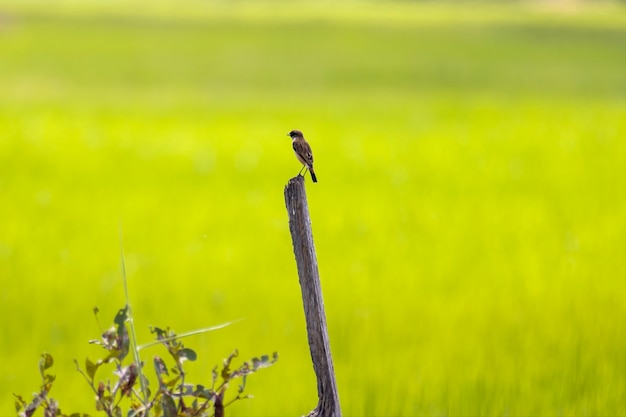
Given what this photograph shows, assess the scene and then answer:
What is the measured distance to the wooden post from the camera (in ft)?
13.1

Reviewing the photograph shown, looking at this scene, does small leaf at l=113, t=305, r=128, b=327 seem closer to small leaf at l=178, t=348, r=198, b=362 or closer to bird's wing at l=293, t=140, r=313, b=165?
small leaf at l=178, t=348, r=198, b=362

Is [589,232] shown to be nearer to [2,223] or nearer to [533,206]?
[533,206]

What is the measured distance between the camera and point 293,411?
5.84 m

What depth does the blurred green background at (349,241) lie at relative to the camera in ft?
21.7

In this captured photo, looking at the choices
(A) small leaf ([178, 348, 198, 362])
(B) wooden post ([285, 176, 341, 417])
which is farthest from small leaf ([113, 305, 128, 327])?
(B) wooden post ([285, 176, 341, 417])

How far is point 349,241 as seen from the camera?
1023 centimetres

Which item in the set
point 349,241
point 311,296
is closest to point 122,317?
point 311,296

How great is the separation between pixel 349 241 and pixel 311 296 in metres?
6.25

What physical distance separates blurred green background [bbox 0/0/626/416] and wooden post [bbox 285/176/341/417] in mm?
610

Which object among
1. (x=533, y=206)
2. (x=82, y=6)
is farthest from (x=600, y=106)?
(x=82, y=6)

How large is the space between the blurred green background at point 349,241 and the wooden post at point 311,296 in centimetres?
61

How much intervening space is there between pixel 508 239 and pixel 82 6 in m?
39.4

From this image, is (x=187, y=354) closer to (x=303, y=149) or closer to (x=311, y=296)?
(x=311, y=296)

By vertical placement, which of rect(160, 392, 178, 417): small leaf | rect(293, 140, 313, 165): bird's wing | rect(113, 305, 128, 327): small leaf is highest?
rect(293, 140, 313, 165): bird's wing
